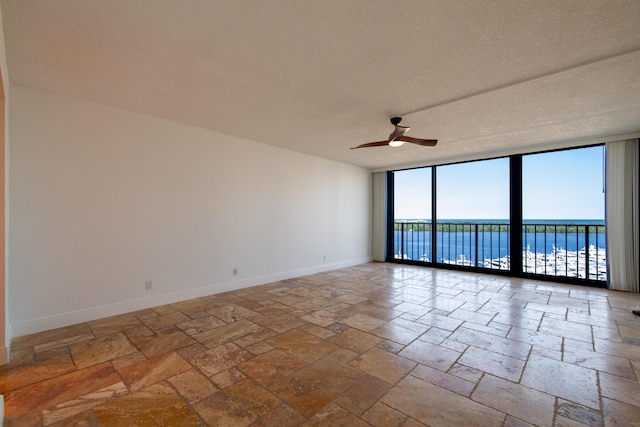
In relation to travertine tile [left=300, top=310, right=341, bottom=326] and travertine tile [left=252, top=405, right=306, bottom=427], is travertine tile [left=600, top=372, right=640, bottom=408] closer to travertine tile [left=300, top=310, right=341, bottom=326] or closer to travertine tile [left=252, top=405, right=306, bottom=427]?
travertine tile [left=252, top=405, right=306, bottom=427]

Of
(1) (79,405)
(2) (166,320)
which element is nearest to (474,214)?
(2) (166,320)

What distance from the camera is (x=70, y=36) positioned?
79.0 inches

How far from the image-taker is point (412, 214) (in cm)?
686

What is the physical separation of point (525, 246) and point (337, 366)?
4805 mm

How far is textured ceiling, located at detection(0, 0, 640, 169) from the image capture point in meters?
1.77

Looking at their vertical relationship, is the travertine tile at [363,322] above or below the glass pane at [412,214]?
below

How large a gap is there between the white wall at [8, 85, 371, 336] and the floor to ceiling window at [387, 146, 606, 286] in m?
3.31

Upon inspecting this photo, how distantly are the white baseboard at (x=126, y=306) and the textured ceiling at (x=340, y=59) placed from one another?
7.59 feet

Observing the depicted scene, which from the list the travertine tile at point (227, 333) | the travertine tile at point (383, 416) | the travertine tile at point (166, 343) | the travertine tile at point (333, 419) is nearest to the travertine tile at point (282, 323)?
the travertine tile at point (227, 333)

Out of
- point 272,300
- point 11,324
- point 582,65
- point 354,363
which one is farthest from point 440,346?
point 11,324

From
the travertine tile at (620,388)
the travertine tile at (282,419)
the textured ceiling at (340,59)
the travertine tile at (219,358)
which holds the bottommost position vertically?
the travertine tile at (219,358)

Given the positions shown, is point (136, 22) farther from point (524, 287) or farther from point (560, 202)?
point (560, 202)

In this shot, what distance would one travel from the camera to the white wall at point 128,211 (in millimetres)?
2777

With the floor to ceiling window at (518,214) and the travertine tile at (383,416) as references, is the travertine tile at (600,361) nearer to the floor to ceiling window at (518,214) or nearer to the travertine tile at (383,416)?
the travertine tile at (383,416)
